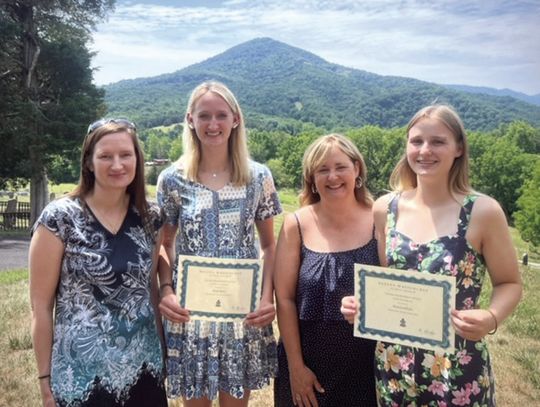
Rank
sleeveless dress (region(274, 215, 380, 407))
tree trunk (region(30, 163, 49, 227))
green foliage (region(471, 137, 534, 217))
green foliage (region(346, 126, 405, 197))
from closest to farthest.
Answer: sleeveless dress (region(274, 215, 380, 407)), tree trunk (region(30, 163, 49, 227)), green foliage (region(471, 137, 534, 217)), green foliage (region(346, 126, 405, 197))

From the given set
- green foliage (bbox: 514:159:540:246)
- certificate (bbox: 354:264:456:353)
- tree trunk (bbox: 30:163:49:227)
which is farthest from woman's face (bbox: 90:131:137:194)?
green foliage (bbox: 514:159:540:246)

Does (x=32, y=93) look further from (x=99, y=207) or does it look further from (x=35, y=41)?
(x=99, y=207)

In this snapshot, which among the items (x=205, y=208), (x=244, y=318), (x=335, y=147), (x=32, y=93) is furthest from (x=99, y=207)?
(x=32, y=93)

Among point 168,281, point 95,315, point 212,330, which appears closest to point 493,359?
point 212,330

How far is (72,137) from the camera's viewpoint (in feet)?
77.0

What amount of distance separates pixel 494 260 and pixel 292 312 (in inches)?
44.2

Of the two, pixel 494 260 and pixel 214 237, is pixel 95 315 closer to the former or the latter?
pixel 214 237

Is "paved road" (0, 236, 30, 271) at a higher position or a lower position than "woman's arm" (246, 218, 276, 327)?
lower

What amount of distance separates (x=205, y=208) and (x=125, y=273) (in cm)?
65

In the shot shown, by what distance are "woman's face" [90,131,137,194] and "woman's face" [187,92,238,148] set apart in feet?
1.59

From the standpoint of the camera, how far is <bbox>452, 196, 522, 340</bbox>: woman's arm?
2.29m

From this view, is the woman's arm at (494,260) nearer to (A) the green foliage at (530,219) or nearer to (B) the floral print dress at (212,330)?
(B) the floral print dress at (212,330)

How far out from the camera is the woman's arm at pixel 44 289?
2469mm

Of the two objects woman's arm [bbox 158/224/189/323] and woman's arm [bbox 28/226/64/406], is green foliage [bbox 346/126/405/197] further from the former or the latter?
woman's arm [bbox 28/226/64/406]
